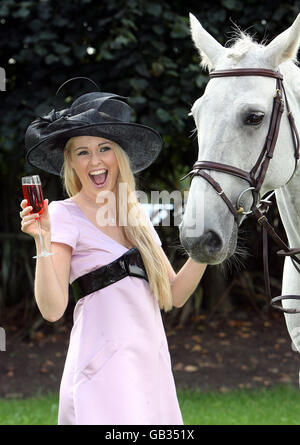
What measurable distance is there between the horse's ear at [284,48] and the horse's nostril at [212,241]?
70 centimetres

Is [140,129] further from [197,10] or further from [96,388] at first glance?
[197,10]

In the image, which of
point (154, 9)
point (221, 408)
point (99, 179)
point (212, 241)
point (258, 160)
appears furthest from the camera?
point (154, 9)

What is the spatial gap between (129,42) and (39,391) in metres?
3.33

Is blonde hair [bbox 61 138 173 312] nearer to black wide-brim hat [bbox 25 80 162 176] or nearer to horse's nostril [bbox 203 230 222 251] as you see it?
black wide-brim hat [bbox 25 80 162 176]

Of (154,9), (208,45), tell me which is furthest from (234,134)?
(154,9)

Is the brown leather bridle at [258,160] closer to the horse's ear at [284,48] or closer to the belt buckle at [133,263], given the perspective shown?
the horse's ear at [284,48]

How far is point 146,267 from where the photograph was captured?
2.45 metres

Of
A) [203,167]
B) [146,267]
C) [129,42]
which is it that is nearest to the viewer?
[203,167]

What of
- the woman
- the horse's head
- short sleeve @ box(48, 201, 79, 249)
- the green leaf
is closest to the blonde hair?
the woman

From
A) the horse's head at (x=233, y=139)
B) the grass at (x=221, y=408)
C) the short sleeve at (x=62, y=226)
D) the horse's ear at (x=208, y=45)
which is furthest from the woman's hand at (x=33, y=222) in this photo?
the grass at (x=221, y=408)

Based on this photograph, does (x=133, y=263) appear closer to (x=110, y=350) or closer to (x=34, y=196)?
(x=110, y=350)

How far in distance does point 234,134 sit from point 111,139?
0.54m

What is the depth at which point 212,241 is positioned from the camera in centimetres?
217
